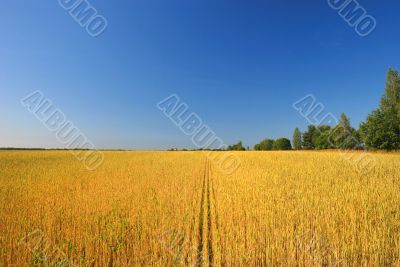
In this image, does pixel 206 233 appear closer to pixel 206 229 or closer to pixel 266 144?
pixel 206 229

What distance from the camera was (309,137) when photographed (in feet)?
254

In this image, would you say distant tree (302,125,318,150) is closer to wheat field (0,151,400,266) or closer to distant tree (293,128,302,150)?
distant tree (293,128,302,150)

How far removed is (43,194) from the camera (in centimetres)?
775

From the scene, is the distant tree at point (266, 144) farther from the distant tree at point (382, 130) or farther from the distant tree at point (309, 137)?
the distant tree at point (382, 130)

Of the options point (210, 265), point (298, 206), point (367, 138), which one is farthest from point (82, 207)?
point (367, 138)

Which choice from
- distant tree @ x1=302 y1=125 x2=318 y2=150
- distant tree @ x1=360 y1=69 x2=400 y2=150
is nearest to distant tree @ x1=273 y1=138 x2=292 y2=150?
distant tree @ x1=302 y1=125 x2=318 y2=150

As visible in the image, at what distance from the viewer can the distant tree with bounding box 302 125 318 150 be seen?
75.8m

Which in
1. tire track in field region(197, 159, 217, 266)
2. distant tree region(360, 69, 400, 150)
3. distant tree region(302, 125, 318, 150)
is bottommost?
tire track in field region(197, 159, 217, 266)

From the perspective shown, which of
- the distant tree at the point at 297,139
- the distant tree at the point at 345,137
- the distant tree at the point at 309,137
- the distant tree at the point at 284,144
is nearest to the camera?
the distant tree at the point at 345,137

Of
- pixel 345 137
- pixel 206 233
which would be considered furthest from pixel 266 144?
pixel 206 233

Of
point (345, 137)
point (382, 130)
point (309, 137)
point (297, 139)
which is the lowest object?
point (382, 130)

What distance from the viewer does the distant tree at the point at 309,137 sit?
75.8 metres

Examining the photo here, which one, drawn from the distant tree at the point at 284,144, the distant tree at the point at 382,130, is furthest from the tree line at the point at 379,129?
the distant tree at the point at 284,144

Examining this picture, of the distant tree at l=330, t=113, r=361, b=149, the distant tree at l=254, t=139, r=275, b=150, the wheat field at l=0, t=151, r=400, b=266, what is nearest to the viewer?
the wheat field at l=0, t=151, r=400, b=266
